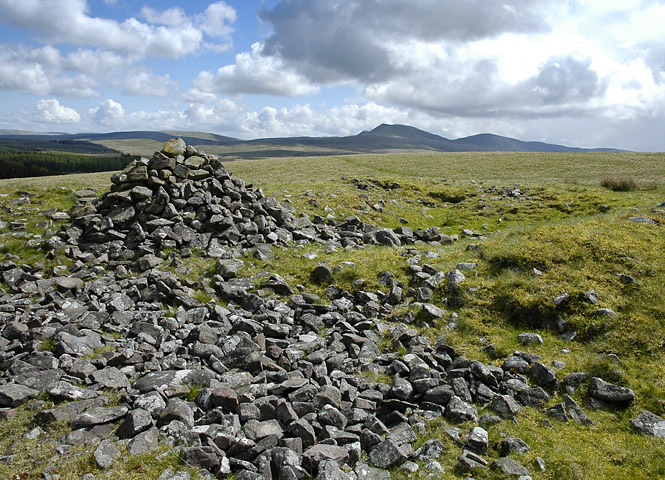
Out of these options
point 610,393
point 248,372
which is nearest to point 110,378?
point 248,372

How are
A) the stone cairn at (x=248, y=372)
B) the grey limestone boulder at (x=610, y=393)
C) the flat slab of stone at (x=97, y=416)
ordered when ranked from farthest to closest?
the grey limestone boulder at (x=610, y=393) → the flat slab of stone at (x=97, y=416) → the stone cairn at (x=248, y=372)

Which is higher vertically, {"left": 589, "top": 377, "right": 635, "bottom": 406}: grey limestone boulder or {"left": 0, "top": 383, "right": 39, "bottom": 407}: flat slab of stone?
{"left": 589, "top": 377, "right": 635, "bottom": 406}: grey limestone boulder

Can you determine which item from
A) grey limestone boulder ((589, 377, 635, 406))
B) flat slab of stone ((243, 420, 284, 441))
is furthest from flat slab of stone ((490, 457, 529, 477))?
flat slab of stone ((243, 420, 284, 441))

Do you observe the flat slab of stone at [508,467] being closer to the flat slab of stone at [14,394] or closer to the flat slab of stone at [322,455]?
the flat slab of stone at [322,455]

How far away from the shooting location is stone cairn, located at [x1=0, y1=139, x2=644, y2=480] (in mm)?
8305

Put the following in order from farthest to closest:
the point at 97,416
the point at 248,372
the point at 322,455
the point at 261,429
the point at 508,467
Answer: the point at 248,372
the point at 97,416
the point at 261,429
the point at 322,455
the point at 508,467

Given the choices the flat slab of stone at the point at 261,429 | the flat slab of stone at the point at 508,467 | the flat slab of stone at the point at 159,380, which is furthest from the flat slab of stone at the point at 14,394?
the flat slab of stone at the point at 508,467

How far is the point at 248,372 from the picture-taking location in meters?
11.4

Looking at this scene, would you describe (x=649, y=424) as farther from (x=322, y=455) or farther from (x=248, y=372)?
(x=248, y=372)

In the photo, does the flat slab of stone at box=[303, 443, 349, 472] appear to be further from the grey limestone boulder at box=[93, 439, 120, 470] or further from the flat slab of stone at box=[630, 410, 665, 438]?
the flat slab of stone at box=[630, 410, 665, 438]

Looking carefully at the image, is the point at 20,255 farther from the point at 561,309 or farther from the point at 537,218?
the point at 537,218

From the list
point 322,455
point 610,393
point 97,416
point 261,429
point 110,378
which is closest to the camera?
point 322,455

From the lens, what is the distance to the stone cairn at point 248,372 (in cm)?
830

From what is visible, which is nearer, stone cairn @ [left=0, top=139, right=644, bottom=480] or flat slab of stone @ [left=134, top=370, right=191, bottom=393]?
stone cairn @ [left=0, top=139, right=644, bottom=480]
